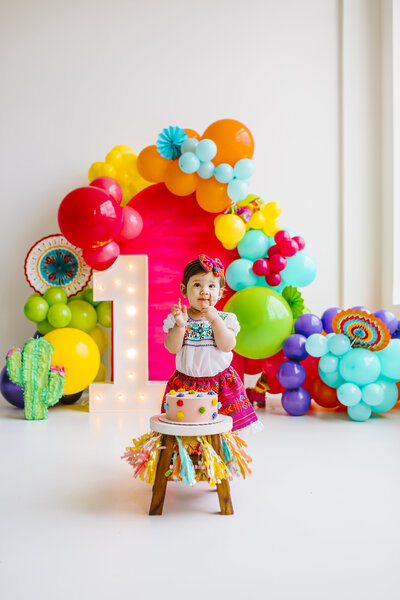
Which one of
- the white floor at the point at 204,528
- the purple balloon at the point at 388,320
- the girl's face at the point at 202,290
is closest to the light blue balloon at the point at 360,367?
the purple balloon at the point at 388,320

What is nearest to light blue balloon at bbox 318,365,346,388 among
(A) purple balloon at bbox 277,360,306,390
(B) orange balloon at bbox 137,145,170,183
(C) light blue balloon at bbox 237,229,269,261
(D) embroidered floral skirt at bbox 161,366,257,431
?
(A) purple balloon at bbox 277,360,306,390

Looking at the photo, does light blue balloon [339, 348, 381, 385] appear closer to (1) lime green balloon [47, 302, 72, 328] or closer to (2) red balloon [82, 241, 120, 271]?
(2) red balloon [82, 241, 120, 271]

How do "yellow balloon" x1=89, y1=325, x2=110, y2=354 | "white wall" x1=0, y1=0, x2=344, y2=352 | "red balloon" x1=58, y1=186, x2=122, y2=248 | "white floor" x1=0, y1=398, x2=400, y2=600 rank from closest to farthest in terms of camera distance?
"white floor" x1=0, y1=398, x2=400, y2=600, "red balloon" x1=58, y1=186, x2=122, y2=248, "yellow balloon" x1=89, y1=325, x2=110, y2=354, "white wall" x1=0, y1=0, x2=344, y2=352

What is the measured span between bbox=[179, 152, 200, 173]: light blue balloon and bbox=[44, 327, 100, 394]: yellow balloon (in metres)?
1.33

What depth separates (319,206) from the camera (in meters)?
5.00

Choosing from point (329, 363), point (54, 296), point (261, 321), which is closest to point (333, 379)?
point (329, 363)

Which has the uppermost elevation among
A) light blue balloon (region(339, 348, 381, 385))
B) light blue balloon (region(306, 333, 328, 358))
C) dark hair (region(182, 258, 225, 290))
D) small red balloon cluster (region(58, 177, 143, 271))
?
small red balloon cluster (region(58, 177, 143, 271))

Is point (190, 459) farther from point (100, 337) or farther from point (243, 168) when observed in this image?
point (100, 337)

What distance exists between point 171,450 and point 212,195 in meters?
2.26

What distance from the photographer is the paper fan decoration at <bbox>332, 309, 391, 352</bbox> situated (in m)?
3.64

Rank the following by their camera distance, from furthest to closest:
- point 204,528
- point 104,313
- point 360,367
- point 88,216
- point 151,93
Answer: point 151,93 → point 104,313 → point 88,216 → point 360,367 → point 204,528

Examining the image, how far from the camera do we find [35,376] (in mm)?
3730

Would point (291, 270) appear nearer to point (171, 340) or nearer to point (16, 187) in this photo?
point (171, 340)

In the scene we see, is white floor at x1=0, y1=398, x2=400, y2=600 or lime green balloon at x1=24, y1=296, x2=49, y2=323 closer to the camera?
white floor at x1=0, y1=398, x2=400, y2=600
